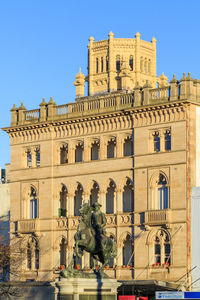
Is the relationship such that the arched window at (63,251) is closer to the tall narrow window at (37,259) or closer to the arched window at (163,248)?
the tall narrow window at (37,259)

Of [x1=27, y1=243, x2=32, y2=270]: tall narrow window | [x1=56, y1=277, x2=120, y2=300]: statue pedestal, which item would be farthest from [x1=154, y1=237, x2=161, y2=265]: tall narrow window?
[x1=56, y1=277, x2=120, y2=300]: statue pedestal

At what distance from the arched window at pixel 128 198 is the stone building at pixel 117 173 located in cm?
7

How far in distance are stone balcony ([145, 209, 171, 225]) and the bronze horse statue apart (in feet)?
65.9

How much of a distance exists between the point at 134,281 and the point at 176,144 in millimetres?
9959

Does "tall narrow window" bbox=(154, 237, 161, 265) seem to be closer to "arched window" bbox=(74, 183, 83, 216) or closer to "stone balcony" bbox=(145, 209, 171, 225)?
"stone balcony" bbox=(145, 209, 171, 225)

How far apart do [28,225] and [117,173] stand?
9452 mm

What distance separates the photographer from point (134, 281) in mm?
75938

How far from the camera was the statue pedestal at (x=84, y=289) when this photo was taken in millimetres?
54094

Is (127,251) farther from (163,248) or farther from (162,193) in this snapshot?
(162,193)

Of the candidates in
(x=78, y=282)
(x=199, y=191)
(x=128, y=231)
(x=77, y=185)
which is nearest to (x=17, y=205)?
(x=77, y=185)

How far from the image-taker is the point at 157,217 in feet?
253

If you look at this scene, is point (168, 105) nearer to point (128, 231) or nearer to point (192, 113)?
point (192, 113)

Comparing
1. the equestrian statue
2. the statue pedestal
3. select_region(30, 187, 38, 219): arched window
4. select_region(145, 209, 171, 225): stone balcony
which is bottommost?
the statue pedestal

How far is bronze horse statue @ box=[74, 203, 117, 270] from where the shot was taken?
182 ft
